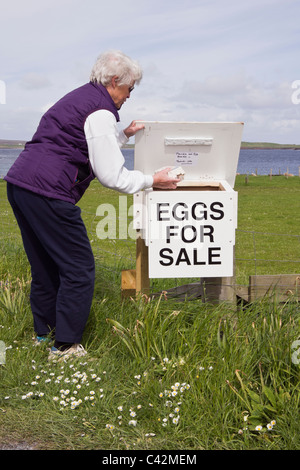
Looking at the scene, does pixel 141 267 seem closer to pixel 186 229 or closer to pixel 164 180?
pixel 186 229

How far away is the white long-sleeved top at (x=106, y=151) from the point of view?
3.73m

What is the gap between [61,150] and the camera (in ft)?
12.5

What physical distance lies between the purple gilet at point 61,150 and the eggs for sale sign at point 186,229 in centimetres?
58

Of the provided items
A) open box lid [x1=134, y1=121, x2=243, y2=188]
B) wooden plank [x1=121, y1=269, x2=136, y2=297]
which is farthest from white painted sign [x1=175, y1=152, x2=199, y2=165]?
wooden plank [x1=121, y1=269, x2=136, y2=297]

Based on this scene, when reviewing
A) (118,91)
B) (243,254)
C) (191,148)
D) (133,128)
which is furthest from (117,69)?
(243,254)

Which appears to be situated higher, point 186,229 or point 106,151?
point 106,151

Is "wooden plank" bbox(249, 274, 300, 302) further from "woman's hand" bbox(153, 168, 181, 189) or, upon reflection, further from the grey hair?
the grey hair

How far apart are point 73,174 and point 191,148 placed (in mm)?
897

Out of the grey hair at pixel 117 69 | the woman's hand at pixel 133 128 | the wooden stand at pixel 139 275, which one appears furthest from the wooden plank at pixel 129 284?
the grey hair at pixel 117 69

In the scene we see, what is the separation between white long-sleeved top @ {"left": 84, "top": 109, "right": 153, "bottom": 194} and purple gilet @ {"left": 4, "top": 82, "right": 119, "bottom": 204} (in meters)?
0.09

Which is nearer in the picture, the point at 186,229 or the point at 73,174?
the point at 73,174

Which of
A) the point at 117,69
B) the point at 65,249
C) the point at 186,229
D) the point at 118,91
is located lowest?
the point at 65,249
